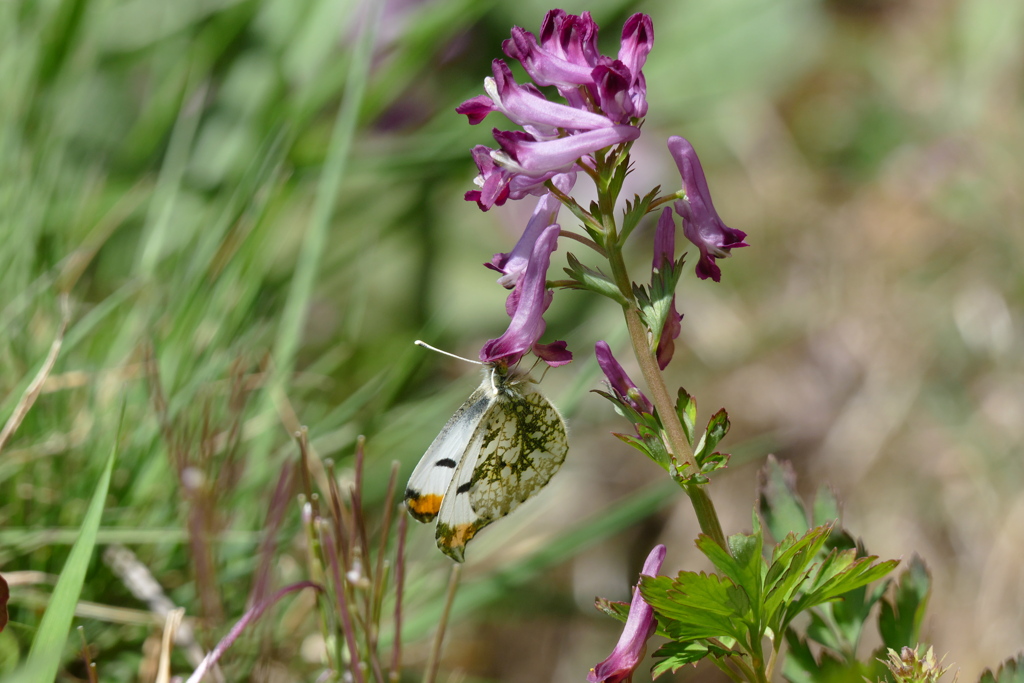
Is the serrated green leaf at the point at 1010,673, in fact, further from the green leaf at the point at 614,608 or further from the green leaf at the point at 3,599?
the green leaf at the point at 3,599

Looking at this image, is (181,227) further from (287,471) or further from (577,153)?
(577,153)

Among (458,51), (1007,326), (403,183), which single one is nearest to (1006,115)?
(1007,326)

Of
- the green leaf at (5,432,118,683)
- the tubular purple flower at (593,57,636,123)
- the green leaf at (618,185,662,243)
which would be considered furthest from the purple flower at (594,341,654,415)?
the green leaf at (5,432,118,683)

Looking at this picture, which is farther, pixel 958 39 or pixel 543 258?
pixel 958 39

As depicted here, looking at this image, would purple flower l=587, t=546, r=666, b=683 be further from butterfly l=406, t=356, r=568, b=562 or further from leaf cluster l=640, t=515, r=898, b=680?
butterfly l=406, t=356, r=568, b=562

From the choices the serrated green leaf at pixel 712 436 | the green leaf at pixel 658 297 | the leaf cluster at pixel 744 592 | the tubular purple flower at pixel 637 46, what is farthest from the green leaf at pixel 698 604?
the tubular purple flower at pixel 637 46

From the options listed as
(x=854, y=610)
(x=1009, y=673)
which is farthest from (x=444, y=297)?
(x=1009, y=673)
